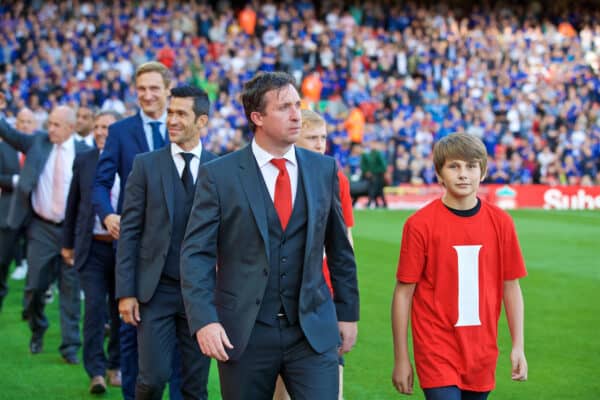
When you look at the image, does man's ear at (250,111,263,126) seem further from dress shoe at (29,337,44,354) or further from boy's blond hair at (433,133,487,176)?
dress shoe at (29,337,44,354)

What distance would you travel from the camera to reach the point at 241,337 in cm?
405

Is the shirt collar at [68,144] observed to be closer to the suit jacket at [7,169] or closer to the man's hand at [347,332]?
the suit jacket at [7,169]

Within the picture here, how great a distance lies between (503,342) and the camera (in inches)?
366

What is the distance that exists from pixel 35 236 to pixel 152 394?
3959mm

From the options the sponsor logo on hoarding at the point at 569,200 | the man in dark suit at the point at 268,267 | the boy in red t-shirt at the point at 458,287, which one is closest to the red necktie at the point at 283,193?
the man in dark suit at the point at 268,267

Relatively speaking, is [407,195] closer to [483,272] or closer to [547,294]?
[547,294]

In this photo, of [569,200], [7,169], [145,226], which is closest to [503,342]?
[145,226]

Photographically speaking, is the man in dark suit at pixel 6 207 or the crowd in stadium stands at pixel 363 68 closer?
the man in dark suit at pixel 6 207

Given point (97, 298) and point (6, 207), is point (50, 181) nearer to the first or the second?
point (97, 298)

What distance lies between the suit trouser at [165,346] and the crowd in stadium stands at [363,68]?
64.8ft

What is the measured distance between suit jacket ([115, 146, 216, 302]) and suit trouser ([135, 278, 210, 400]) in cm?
10

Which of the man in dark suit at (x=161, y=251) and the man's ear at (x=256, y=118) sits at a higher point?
the man's ear at (x=256, y=118)

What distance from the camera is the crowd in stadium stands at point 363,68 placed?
92.4ft

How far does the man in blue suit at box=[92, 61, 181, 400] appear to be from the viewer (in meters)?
6.26
